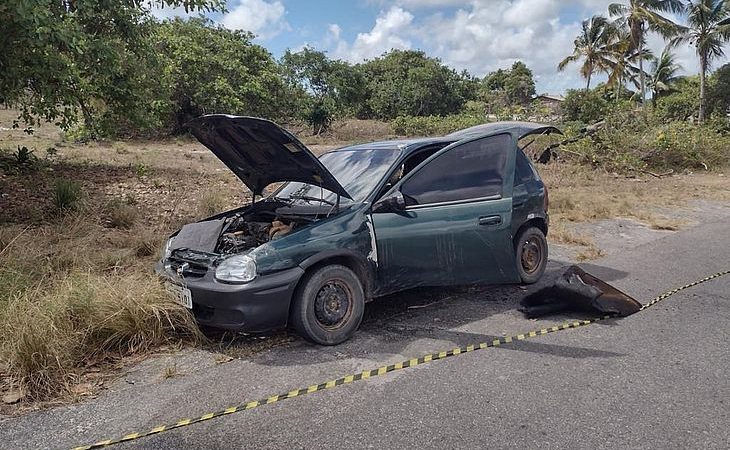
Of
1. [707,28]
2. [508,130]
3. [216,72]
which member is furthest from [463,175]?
[707,28]

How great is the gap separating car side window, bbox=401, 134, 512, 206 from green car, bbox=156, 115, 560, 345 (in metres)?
0.01

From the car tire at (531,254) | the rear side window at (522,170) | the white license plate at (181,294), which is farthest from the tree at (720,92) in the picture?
the white license plate at (181,294)

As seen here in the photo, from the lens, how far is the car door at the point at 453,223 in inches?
187

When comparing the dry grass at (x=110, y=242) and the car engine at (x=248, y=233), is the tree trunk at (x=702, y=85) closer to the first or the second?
the dry grass at (x=110, y=242)

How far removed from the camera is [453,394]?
3.59 m

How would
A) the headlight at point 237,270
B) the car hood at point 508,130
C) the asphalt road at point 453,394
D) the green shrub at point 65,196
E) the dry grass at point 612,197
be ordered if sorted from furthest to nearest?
the dry grass at point 612,197 < the green shrub at point 65,196 < the car hood at point 508,130 < the headlight at point 237,270 < the asphalt road at point 453,394

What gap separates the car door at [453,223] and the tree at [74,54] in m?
4.32

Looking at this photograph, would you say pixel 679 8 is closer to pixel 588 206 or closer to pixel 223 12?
pixel 588 206

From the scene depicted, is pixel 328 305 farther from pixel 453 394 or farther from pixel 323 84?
pixel 323 84

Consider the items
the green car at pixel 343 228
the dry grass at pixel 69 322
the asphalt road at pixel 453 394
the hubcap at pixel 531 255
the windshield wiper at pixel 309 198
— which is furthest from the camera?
the hubcap at pixel 531 255

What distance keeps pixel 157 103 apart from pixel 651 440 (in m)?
16.0

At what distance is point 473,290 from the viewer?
6.06 m

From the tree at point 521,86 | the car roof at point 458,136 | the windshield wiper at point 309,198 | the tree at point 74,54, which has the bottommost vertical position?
the windshield wiper at point 309,198

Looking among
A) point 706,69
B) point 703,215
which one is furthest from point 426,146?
point 706,69
